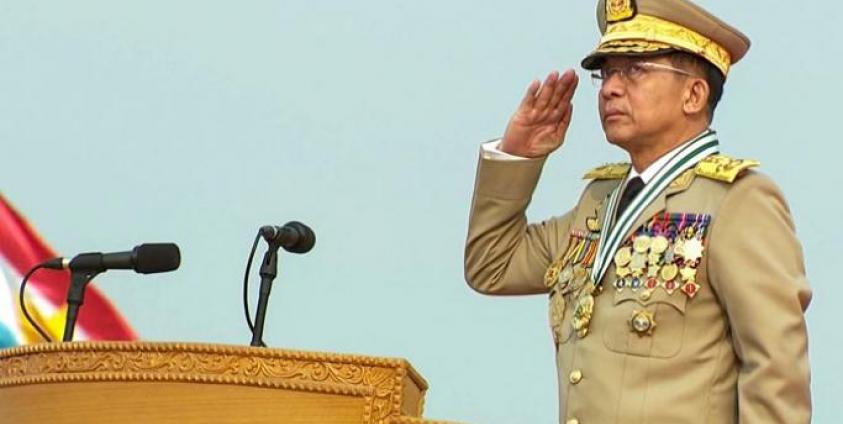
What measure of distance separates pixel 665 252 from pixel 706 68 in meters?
0.52

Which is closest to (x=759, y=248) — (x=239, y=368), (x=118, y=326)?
(x=239, y=368)

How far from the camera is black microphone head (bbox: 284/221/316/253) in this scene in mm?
4828

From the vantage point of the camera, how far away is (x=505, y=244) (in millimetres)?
5012

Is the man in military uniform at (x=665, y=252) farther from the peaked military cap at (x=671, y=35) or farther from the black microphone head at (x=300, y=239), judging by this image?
the black microphone head at (x=300, y=239)

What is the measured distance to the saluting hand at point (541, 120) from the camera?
16.2 feet

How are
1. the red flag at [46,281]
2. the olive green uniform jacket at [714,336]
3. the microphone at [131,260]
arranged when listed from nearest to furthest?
the olive green uniform jacket at [714,336]
the microphone at [131,260]
the red flag at [46,281]

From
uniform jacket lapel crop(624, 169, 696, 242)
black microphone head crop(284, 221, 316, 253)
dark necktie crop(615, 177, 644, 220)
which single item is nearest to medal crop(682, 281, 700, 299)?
uniform jacket lapel crop(624, 169, 696, 242)

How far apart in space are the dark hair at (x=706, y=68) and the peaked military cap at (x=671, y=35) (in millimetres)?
19

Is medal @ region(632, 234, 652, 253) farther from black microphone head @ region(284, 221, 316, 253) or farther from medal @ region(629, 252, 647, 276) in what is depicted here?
black microphone head @ region(284, 221, 316, 253)

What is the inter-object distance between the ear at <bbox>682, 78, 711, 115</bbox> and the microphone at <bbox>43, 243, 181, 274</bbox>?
57.2 inches

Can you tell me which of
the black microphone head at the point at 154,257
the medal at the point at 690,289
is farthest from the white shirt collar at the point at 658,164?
the black microphone head at the point at 154,257

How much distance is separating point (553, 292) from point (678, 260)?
1.46ft

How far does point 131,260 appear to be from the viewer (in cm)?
488

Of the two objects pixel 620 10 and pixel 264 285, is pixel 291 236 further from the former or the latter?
pixel 620 10
